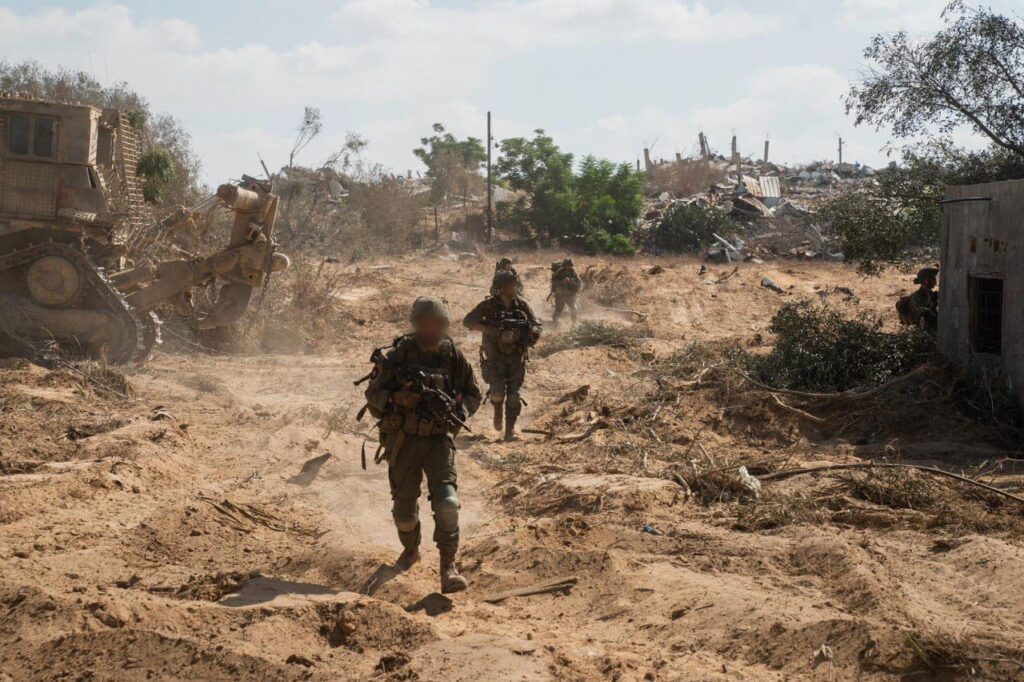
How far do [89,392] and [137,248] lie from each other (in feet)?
12.8

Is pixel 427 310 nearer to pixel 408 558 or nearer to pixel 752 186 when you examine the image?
pixel 408 558

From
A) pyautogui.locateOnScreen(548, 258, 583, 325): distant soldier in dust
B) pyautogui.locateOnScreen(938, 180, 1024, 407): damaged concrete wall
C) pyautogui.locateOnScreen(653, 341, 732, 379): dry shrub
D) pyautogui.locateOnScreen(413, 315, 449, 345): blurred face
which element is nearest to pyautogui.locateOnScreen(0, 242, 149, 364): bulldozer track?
pyautogui.locateOnScreen(653, 341, 732, 379): dry shrub

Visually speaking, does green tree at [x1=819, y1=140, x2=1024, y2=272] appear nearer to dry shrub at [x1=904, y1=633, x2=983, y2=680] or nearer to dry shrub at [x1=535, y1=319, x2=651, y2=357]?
dry shrub at [x1=535, y1=319, x2=651, y2=357]

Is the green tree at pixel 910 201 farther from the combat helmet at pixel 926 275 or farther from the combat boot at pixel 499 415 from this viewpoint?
the combat boot at pixel 499 415

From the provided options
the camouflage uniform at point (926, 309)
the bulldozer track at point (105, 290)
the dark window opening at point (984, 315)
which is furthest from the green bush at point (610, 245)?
the dark window opening at point (984, 315)

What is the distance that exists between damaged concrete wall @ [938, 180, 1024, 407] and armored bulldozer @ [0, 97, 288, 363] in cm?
835

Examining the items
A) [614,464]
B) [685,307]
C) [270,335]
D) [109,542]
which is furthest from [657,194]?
[109,542]

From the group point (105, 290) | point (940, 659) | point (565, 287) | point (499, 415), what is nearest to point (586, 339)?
point (565, 287)

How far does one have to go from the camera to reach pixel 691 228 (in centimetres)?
3272

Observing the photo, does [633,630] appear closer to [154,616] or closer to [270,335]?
[154,616]

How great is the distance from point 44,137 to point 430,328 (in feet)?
29.8

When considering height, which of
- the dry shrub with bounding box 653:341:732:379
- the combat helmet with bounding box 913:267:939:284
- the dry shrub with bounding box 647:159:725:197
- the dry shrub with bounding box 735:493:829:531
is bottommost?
the dry shrub with bounding box 735:493:829:531

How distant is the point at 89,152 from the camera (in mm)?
12789

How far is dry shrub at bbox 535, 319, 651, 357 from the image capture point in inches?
623
